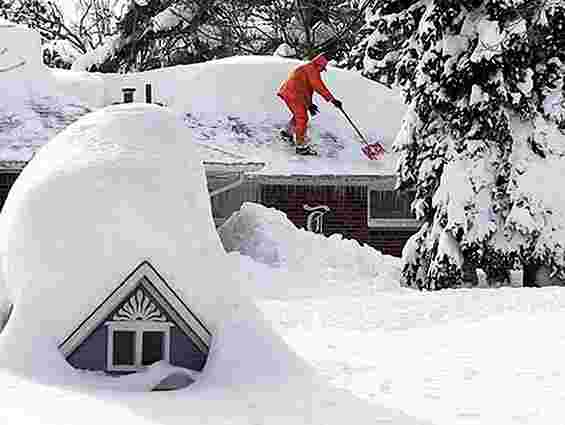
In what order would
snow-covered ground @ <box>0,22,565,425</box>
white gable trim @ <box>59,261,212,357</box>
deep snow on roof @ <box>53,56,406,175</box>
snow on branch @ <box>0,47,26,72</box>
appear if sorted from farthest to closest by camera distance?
deep snow on roof @ <box>53,56,406,175</box>, snow on branch @ <box>0,47,26,72</box>, white gable trim @ <box>59,261,212,357</box>, snow-covered ground @ <box>0,22,565,425</box>

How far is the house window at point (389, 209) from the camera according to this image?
64.2 ft

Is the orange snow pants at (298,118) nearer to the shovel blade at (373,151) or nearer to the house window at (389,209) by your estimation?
the shovel blade at (373,151)

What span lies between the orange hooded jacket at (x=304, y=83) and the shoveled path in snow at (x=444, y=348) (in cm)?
765

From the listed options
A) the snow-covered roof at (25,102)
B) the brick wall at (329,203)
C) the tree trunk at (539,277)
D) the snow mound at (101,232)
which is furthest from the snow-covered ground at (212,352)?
the brick wall at (329,203)

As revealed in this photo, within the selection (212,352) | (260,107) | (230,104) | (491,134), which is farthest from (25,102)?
(212,352)

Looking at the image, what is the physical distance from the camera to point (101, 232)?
262 inches

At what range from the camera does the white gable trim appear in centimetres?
647

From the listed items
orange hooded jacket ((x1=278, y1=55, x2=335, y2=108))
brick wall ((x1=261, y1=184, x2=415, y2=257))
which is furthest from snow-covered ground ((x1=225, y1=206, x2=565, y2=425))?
orange hooded jacket ((x1=278, y1=55, x2=335, y2=108))

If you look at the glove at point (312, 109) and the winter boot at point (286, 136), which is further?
the winter boot at point (286, 136)

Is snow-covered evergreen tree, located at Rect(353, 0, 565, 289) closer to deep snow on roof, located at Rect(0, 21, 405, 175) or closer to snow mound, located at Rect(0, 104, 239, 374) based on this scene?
deep snow on roof, located at Rect(0, 21, 405, 175)

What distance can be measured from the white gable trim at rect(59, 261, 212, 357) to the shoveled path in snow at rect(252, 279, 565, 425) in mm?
1167

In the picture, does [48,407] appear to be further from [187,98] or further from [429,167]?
[187,98]

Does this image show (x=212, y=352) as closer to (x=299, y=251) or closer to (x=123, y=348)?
(x=123, y=348)

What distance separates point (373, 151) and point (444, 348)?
11.4 metres
